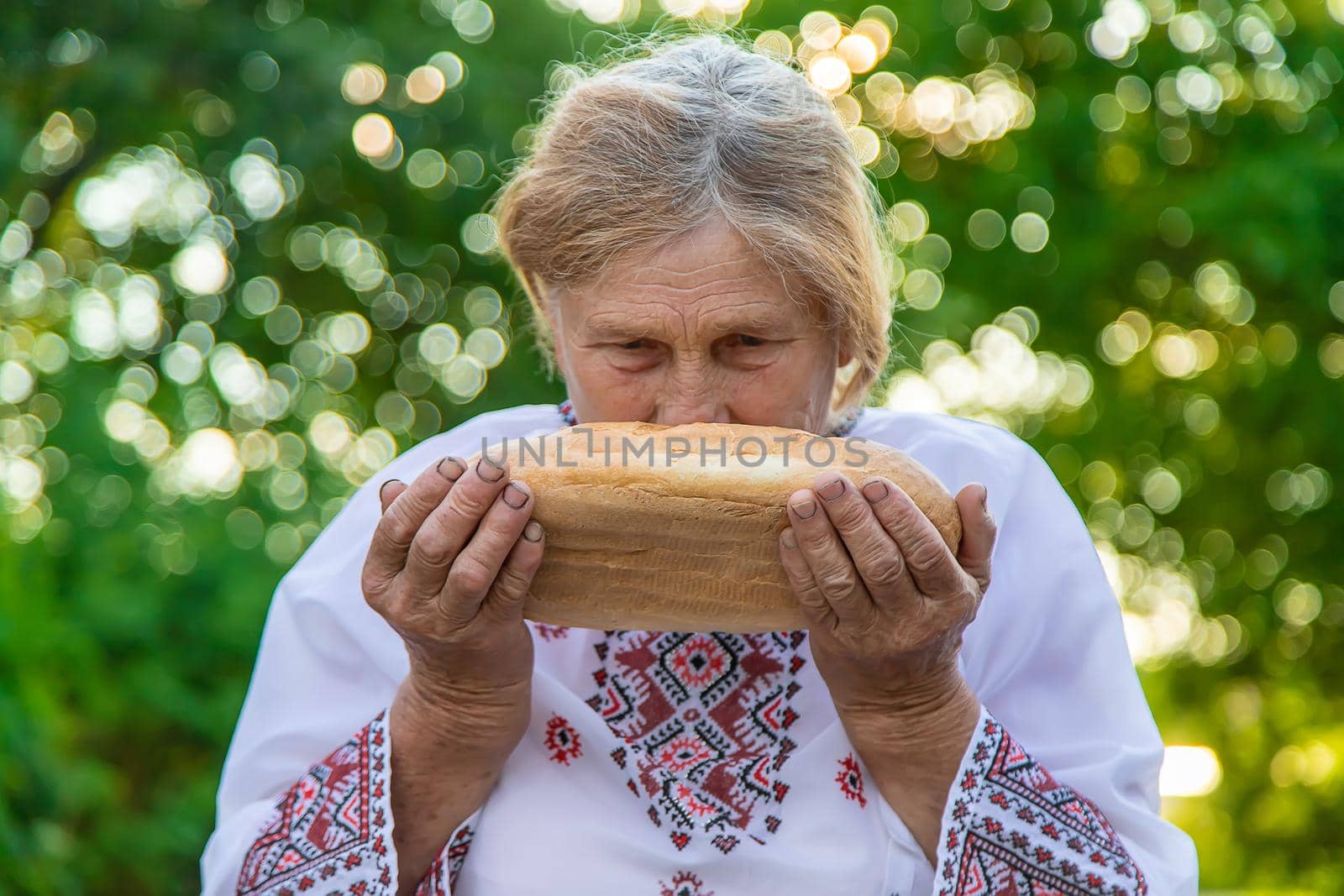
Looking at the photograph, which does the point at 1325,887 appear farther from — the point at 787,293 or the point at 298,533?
the point at 787,293

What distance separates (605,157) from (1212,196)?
5995 mm

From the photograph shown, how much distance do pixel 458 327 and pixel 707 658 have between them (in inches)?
238

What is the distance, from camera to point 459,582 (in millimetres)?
1984

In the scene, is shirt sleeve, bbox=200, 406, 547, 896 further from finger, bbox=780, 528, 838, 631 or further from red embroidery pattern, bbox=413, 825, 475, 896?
finger, bbox=780, 528, 838, 631

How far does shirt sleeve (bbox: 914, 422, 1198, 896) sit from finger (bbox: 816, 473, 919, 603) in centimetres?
39

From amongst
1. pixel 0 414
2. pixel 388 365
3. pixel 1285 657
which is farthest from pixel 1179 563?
pixel 0 414

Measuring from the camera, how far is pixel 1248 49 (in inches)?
295

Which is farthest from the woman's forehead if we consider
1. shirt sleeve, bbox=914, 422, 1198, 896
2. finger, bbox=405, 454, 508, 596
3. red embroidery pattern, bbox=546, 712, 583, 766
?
red embroidery pattern, bbox=546, 712, 583, 766

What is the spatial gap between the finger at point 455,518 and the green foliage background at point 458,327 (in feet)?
10.7

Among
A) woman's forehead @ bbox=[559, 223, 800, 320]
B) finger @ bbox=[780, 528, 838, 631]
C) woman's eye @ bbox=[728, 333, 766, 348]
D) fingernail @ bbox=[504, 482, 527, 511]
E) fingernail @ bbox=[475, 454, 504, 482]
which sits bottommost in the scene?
finger @ bbox=[780, 528, 838, 631]

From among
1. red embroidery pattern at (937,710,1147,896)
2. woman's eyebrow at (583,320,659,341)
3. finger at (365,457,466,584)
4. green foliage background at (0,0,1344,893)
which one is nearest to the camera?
finger at (365,457,466,584)

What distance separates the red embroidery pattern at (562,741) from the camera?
236 cm

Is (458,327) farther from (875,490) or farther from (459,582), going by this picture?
(875,490)

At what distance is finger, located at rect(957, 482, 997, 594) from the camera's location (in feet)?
6.69
